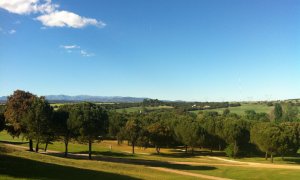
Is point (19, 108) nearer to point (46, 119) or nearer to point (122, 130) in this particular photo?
point (46, 119)

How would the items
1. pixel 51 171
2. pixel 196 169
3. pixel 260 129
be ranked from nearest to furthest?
pixel 51 171 < pixel 196 169 < pixel 260 129

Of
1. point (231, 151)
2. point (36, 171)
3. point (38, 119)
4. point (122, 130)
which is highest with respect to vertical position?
point (38, 119)

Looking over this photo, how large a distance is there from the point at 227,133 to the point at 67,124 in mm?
51305

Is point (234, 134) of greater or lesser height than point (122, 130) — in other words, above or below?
below

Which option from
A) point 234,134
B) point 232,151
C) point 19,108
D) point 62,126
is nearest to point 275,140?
point 232,151

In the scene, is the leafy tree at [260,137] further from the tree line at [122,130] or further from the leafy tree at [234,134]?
the leafy tree at [234,134]

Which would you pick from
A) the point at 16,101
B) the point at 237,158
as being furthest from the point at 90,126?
the point at 237,158

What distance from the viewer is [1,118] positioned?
256ft

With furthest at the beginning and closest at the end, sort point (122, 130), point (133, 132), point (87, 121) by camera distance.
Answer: point (122, 130)
point (133, 132)
point (87, 121)

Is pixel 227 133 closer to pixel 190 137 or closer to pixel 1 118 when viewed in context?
pixel 190 137

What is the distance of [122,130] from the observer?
352 ft

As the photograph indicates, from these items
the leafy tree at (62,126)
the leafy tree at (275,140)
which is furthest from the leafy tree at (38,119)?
the leafy tree at (275,140)

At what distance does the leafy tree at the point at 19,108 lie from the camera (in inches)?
2911

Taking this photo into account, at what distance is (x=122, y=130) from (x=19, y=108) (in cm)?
3809
